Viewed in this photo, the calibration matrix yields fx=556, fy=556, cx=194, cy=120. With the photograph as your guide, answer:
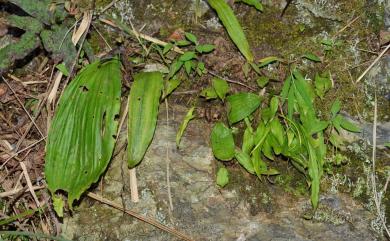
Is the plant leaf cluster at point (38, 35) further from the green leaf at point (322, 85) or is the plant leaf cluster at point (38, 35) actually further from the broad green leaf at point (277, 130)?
the green leaf at point (322, 85)

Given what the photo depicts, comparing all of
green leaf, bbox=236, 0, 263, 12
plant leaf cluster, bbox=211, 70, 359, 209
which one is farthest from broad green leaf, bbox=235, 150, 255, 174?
green leaf, bbox=236, 0, 263, 12

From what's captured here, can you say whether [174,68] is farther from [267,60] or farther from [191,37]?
[267,60]

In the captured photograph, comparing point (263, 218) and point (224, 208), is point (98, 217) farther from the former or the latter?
point (263, 218)

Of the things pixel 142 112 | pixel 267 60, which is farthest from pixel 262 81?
pixel 142 112

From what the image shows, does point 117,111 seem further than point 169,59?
No

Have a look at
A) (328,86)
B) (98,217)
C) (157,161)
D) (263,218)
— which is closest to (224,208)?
(263,218)

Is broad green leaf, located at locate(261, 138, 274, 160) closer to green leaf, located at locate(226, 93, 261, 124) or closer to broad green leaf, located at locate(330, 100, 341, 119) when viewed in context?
green leaf, located at locate(226, 93, 261, 124)
